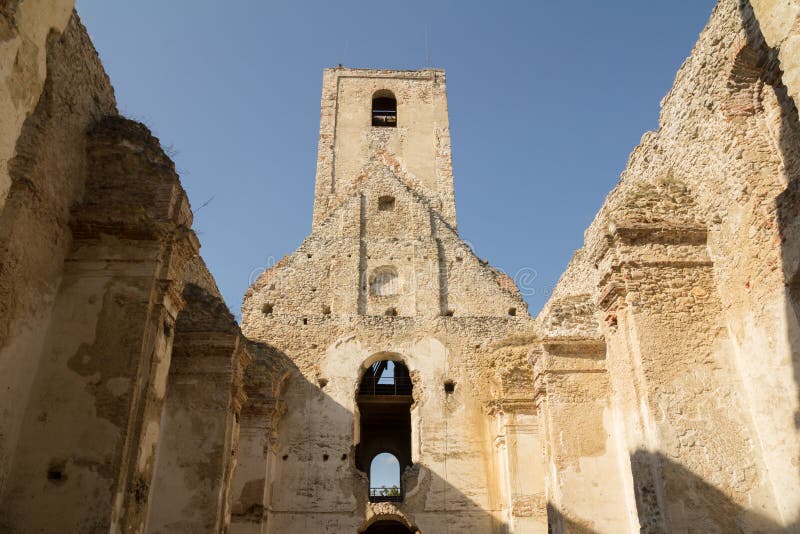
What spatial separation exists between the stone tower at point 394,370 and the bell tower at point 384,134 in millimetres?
2897

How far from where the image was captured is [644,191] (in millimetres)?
6656

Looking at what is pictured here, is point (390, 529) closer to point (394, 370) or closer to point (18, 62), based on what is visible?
point (394, 370)

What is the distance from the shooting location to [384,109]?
22.8 meters

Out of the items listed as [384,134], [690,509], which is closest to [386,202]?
[384,134]

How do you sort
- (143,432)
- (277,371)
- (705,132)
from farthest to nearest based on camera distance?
(277,371)
(705,132)
(143,432)

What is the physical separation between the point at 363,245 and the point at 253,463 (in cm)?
592

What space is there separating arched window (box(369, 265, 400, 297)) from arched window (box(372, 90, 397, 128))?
767cm

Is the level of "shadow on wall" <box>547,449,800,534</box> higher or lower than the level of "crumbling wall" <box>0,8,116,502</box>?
lower

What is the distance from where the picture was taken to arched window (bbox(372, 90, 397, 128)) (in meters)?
21.9

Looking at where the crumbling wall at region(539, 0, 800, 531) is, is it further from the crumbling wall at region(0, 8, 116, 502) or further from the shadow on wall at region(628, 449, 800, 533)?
the crumbling wall at region(0, 8, 116, 502)

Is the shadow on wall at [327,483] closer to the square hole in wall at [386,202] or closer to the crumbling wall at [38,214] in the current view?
the square hole in wall at [386,202]

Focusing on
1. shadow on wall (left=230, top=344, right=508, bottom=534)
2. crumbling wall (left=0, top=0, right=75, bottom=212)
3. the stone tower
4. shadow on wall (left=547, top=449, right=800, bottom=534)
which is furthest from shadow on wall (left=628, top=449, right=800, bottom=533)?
shadow on wall (left=230, top=344, right=508, bottom=534)

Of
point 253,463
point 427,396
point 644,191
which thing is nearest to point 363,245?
point 427,396

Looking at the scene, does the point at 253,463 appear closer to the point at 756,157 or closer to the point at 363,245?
the point at 363,245
